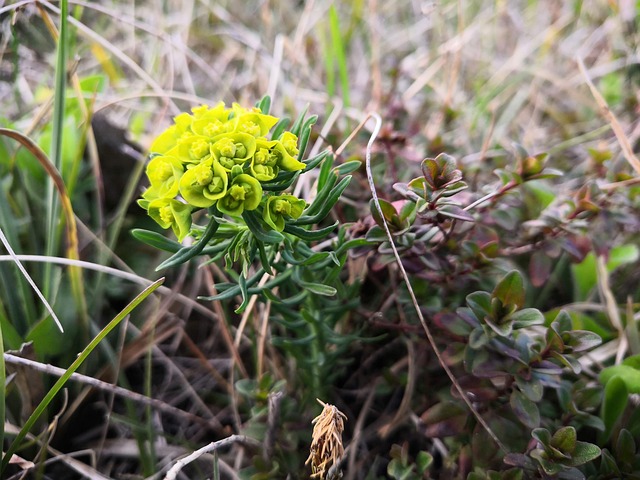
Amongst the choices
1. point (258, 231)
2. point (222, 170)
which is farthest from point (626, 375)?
point (222, 170)

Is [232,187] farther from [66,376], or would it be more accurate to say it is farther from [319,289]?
[66,376]

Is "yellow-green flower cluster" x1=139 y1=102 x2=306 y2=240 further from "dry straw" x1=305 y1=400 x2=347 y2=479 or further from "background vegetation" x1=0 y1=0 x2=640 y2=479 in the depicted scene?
"dry straw" x1=305 y1=400 x2=347 y2=479

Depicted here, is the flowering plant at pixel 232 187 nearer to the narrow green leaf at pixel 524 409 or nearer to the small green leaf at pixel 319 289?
the small green leaf at pixel 319 289

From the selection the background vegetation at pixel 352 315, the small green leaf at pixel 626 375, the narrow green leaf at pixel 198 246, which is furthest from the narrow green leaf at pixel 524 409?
the narrow green leaf at pixel 198 246

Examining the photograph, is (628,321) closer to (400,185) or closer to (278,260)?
(400,185)

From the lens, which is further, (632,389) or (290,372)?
(290,372)

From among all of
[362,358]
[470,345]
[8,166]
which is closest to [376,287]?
[362,358]

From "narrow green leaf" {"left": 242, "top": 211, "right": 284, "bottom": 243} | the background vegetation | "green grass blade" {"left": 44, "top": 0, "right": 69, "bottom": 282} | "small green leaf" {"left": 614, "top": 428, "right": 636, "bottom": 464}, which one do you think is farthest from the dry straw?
"green grass blade" {"left": 44, "top": 0, "right": 69, "bottom": 282}
